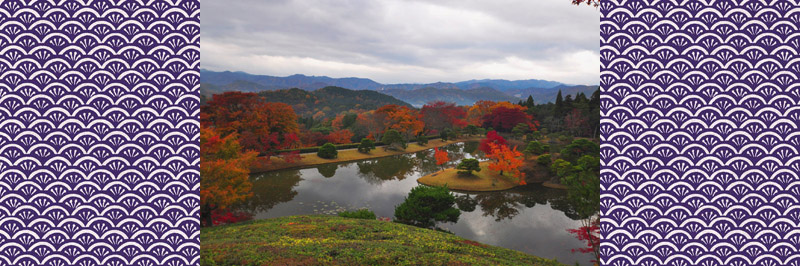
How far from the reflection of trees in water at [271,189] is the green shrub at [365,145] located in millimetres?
7656

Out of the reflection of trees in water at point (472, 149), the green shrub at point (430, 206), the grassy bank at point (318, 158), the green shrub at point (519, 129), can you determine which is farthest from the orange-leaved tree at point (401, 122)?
the green shrub at point (430, 206)

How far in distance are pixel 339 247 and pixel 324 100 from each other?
337 ft

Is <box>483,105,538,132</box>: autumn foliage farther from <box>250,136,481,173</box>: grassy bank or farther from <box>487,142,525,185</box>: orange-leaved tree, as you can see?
<box>487,142,525,185</box>: orange-leaved tree

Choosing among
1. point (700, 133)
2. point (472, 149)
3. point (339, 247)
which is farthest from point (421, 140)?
point (700, 133)

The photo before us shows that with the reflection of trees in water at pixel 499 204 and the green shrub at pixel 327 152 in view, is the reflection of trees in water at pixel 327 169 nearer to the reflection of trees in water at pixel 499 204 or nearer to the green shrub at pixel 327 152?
the green shrub at pixel 327 152

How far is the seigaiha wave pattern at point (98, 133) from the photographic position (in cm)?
243

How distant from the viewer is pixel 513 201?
16875 mm

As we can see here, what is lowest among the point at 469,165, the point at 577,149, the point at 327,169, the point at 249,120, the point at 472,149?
the point at 472,149

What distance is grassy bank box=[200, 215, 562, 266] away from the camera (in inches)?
204

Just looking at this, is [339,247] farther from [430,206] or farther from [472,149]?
[472,149]

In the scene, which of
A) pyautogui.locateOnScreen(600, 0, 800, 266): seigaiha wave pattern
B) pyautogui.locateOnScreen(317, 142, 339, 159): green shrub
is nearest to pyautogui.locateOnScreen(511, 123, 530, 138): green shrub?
pyautogui.locateOnScreen(317, 142, 339, 159): green shrub

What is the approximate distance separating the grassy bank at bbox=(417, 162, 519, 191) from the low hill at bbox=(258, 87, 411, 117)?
69850mm

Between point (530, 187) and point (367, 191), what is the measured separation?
32.3ft

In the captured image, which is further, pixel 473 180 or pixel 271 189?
→ pixel 473 180
